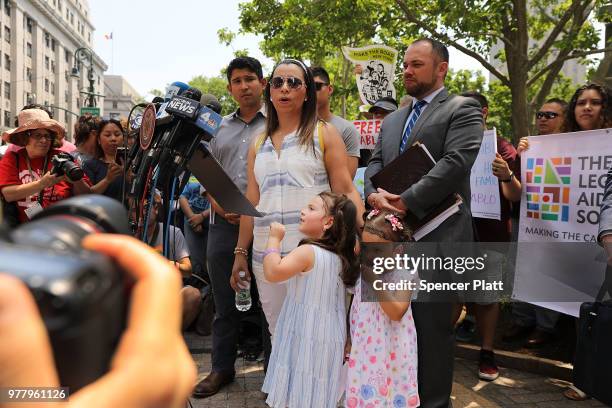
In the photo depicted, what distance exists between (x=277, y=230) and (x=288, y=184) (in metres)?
0.29

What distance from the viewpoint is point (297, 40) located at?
36.1 ft

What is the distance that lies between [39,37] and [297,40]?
198 ft

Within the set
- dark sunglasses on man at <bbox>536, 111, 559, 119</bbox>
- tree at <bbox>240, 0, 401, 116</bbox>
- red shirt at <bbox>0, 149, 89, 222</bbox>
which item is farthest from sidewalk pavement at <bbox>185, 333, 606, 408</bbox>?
tree at <bbox>240, 0, 401, 116</bbox>

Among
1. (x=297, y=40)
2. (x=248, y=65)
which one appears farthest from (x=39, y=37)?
(x=248, y=65)

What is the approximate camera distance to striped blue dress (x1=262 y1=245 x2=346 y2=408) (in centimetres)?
275

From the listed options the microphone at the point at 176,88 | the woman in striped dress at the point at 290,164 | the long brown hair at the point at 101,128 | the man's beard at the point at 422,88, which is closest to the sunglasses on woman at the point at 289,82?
the woman in striped dress at the point at 290,164

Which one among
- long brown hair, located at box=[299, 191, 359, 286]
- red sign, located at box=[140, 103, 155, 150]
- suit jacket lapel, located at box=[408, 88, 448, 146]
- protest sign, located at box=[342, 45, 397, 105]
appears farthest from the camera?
protest sign, located at box=[342, 45, 397, 105]

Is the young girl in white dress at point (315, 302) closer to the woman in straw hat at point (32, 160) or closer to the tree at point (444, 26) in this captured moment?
the woman in straw hat at point (32, 160)

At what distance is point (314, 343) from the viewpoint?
276cm

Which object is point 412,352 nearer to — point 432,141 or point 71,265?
point 432,141

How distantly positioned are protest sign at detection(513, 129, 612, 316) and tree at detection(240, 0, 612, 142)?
567 centimetres

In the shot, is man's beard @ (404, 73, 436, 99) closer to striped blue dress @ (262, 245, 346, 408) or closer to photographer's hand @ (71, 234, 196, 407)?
striped blue dress @ (262, 245, 346, 408)

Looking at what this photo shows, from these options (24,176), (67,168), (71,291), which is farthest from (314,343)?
→ (71,291)

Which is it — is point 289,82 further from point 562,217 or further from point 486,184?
point 562,217
